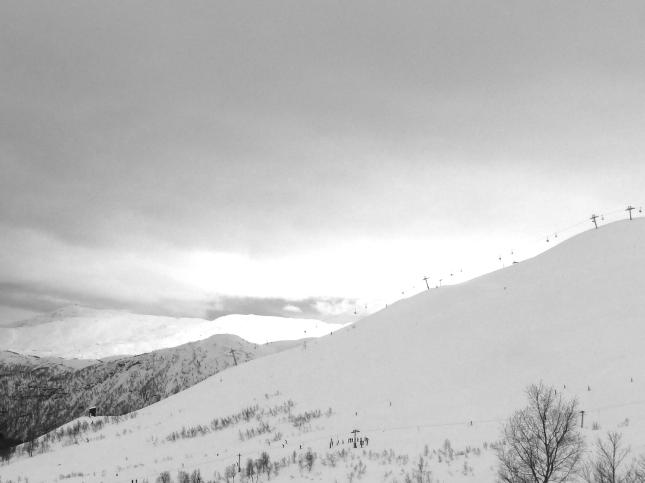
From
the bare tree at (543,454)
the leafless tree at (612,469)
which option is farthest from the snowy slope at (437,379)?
the bare tree at (543,454)

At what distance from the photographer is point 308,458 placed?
21.3 metres

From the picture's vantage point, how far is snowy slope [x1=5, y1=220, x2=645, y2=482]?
74.9ft

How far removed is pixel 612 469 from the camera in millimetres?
14594

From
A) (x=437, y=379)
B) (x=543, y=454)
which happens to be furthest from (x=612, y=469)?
(x=437, y=379)

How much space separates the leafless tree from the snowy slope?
50.8 inches

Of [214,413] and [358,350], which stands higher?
[358,350]

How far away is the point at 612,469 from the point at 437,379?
19.1 m

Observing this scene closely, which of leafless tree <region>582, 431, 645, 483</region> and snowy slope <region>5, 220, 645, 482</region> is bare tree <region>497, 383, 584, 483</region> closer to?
leafless tree <region>582, 431, 645, 483</region>

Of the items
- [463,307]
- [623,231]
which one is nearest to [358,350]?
[463,307]

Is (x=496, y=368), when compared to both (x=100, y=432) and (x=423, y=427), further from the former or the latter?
(x=100, y=432)

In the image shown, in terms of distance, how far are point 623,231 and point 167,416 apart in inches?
2007

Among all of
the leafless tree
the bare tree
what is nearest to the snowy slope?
the leafless tree

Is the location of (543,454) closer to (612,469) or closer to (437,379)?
(612,469)

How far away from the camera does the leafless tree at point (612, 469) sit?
14062 mm
